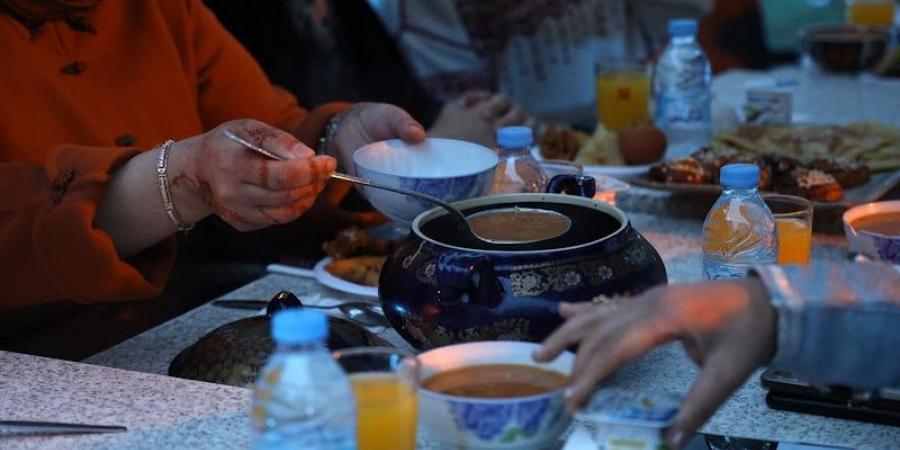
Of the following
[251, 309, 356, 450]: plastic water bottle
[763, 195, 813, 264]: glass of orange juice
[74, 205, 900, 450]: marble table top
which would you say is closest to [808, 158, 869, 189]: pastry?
[74, 205, 900, 450]: marble table top

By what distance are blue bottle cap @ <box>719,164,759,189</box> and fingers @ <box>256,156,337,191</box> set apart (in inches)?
19.2

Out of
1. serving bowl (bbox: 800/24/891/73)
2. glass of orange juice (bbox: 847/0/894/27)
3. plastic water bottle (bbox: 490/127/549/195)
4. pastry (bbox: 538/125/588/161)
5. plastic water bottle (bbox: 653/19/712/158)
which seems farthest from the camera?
glass of orange juice (bbox: 847/0/894/27)

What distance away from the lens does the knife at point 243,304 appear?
63.9 inches

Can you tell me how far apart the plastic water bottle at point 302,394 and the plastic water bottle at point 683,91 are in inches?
65.3

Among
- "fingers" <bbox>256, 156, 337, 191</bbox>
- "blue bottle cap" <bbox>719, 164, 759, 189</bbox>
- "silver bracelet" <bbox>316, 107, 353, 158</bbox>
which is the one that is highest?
"fingers" <bbox>256, 156, 337, 191</bbox>

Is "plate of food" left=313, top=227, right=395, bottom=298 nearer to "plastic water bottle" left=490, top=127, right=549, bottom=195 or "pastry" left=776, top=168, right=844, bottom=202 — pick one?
"plastic water bottle" left=490, top=127, right=549, bottom=195

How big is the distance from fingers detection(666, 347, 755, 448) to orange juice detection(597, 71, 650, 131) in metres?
Result: 1.69

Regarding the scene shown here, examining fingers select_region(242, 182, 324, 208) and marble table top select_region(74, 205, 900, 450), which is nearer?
marble table top select_region(74, 205, 900, 450)

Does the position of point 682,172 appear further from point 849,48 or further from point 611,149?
point 849,48

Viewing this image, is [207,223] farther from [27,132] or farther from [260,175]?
[260,175]

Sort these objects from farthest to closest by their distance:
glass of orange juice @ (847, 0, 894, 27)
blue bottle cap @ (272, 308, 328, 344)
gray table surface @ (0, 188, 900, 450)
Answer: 1. glass of orange juice @ (847, 0, 894, 27)
2. gray table surface @ (0, 188, 900, 450)
3. blue bottle cap @ (272, 308, 328, 344)

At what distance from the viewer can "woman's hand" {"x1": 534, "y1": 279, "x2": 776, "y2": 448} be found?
0.94 metres

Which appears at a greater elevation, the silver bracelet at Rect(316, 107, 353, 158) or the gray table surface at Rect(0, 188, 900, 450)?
the silver bracelet at Rect(316, 107, 353, 158)

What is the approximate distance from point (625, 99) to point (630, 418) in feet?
5.74
